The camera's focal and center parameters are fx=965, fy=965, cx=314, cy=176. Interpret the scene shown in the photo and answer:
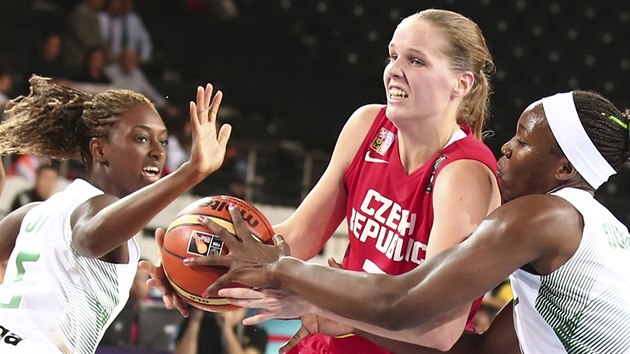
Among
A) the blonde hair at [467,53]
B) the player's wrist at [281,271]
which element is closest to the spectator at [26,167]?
the blonde hair at [467,53]

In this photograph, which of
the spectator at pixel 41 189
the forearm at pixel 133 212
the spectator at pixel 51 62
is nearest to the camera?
the forearm at pixel 133 212

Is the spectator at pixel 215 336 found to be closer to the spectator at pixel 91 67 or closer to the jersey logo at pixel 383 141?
the jersey logo at pixel 383 141

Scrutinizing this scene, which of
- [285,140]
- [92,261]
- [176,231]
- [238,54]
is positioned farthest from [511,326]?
[238,54]

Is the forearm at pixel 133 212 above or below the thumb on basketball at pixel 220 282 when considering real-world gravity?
above

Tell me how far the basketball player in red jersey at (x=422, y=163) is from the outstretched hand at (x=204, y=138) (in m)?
0.43

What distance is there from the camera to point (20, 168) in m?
7.71

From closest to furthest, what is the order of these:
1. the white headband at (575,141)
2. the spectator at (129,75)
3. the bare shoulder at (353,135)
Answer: the white headband at (575,141) < the bare shoulder at (353,135) < the spectator at (129,75)

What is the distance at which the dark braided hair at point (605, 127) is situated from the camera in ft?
9.46

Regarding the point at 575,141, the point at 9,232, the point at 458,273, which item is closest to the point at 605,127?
the point at 575,141

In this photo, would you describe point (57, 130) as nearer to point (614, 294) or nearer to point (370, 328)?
point (370, 328)

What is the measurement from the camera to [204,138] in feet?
10.7

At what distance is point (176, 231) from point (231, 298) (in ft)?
1.11

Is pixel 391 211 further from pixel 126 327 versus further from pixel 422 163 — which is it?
pixel 126 327

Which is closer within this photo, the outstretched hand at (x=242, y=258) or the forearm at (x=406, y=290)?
the forearm at (x=406, y=290)
